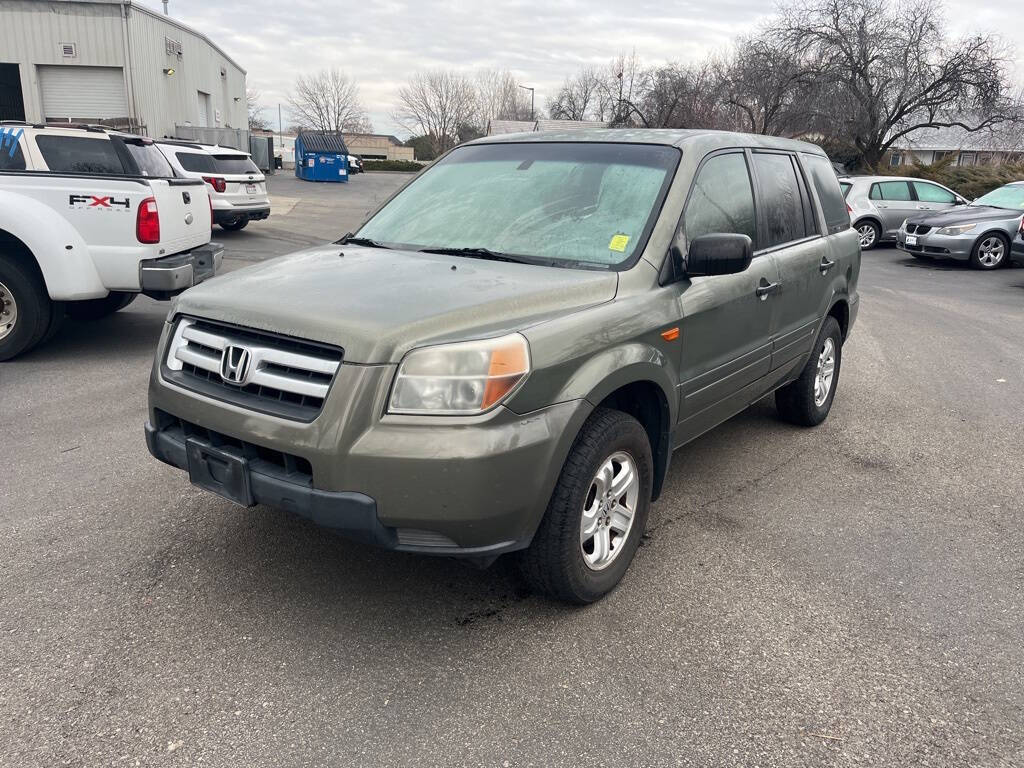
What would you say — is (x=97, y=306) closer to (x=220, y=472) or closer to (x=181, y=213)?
(x=181, y=213)

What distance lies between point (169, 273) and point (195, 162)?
395 inches

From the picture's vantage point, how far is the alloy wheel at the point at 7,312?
654 centimetres

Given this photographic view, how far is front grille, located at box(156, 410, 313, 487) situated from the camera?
2768 mm

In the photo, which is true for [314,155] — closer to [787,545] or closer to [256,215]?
[256,215]

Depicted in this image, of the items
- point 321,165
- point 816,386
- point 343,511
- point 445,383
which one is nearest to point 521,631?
point 343,511

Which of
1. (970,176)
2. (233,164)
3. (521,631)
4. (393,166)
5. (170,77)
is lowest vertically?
(521,631)

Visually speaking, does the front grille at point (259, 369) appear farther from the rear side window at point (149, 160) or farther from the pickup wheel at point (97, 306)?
the pickup wheel at point (97, 306)

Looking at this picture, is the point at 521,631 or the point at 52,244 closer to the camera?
the point at 521,631

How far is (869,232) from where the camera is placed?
17719 mm

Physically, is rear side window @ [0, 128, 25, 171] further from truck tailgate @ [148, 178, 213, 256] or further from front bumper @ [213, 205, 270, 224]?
front bumper @ [213, 205, 270, 224]

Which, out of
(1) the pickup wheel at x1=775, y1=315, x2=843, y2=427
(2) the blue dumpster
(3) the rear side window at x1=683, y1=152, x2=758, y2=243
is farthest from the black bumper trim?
(2) the blue dumpster

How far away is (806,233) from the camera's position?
5.00 meters

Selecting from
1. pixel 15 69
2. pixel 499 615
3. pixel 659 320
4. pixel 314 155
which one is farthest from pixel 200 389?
pixel 314 155

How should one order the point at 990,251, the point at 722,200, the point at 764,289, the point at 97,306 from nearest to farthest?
the point at 722,200
the point at 764,289
the point at 97,306
the point at 990,251
